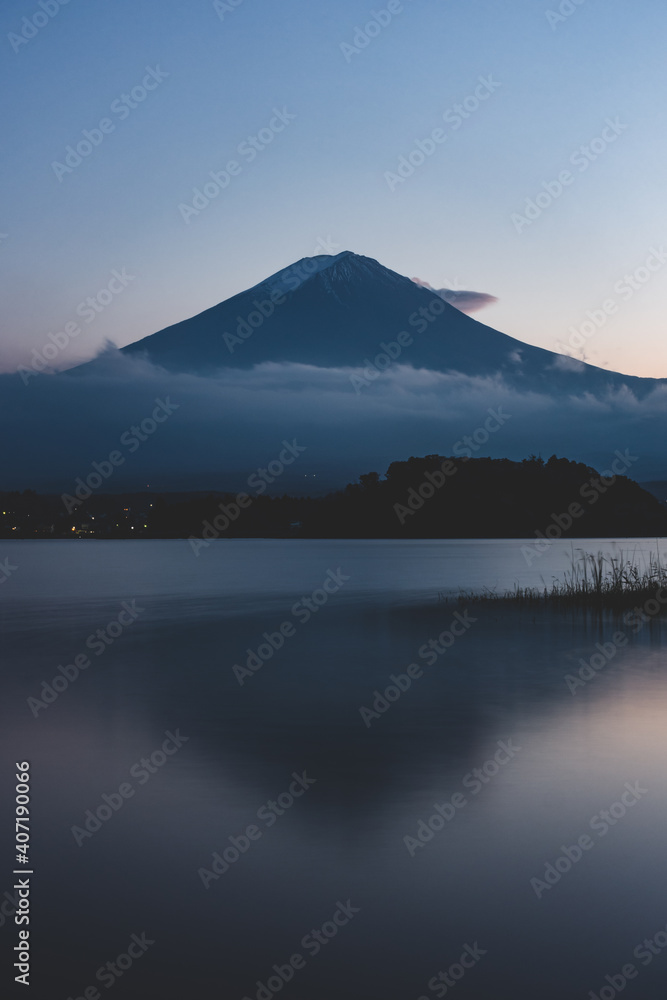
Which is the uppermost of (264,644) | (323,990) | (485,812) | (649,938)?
(649,938)

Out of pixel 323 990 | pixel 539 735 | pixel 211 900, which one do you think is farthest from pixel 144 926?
pixel 539 735

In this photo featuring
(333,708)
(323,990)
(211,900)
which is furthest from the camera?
(333,708)

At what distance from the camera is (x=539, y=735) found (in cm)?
1322

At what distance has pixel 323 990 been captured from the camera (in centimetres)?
547

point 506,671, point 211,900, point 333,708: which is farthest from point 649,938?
point 506,671

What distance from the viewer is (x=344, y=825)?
28.4 ft

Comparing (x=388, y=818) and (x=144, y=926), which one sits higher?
(x=388, y=818)

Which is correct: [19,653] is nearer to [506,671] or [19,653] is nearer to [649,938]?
[506,671]

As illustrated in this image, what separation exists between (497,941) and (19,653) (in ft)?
64.3

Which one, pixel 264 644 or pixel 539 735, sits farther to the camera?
pixel 264 644

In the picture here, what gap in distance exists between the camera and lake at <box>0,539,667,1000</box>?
19.2 feet

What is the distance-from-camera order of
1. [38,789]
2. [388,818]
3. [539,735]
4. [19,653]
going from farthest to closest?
[19,653] → [539,735] → [38,789] → [388,818]

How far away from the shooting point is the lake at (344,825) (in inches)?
230

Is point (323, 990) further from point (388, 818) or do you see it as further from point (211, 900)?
point (388, 818)
